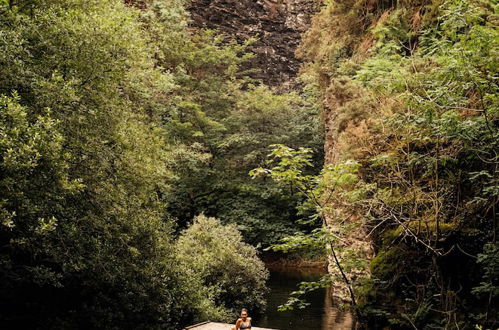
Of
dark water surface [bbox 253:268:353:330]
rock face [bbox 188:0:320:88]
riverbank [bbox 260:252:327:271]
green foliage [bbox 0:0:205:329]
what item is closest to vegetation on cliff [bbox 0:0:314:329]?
green foliage [bbox 0:0:205:329]

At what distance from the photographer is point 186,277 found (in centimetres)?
1238

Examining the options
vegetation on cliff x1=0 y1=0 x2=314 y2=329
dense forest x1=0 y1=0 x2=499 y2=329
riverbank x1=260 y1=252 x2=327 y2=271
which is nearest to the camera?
dense forest x1=0 y1=0 x2=499 y2=329

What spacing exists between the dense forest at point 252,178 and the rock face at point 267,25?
69.6ft

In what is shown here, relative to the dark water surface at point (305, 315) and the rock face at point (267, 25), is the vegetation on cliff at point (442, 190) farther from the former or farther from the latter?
the rock face at point (267, 25)

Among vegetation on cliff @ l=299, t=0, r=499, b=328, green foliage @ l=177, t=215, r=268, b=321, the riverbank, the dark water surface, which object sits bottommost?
the riverbank

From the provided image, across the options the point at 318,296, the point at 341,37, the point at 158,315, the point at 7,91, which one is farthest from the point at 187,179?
the point at 7,91

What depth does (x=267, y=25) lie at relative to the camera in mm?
39438

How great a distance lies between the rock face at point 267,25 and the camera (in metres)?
36.6

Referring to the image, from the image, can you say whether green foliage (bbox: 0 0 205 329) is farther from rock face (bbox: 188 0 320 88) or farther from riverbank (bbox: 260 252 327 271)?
Answer: rock face (bbox: 188 0 320 88)

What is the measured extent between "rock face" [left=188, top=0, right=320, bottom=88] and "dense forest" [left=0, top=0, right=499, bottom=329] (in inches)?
835

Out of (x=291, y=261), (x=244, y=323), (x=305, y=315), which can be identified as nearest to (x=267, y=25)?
(x=291, y=261)

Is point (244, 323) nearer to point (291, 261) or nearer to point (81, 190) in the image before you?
point (81, 190)

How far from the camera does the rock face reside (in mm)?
36562

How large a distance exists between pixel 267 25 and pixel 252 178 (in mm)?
31933
